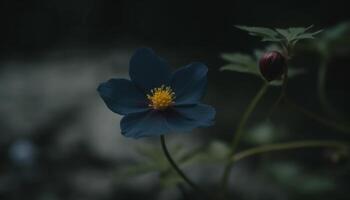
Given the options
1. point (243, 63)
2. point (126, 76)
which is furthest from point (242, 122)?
point (126, 76)

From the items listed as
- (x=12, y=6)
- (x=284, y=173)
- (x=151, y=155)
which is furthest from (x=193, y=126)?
(x=12, y=6)

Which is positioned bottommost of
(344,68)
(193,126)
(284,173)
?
(193,126)

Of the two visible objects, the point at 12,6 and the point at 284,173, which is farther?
the point at 12,6

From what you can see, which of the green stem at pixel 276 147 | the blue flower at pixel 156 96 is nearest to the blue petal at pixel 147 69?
the blue flower at pixel 156 96

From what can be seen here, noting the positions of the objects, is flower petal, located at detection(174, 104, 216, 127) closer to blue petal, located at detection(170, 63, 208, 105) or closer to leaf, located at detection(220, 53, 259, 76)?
blue petal, located at detection(170, 63, 208, 105)

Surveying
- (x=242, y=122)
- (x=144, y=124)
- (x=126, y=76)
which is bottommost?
(x=144, y=124)

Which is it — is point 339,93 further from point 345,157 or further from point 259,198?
point 345,157

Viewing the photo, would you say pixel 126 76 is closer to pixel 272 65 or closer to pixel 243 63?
pixel 243 63
